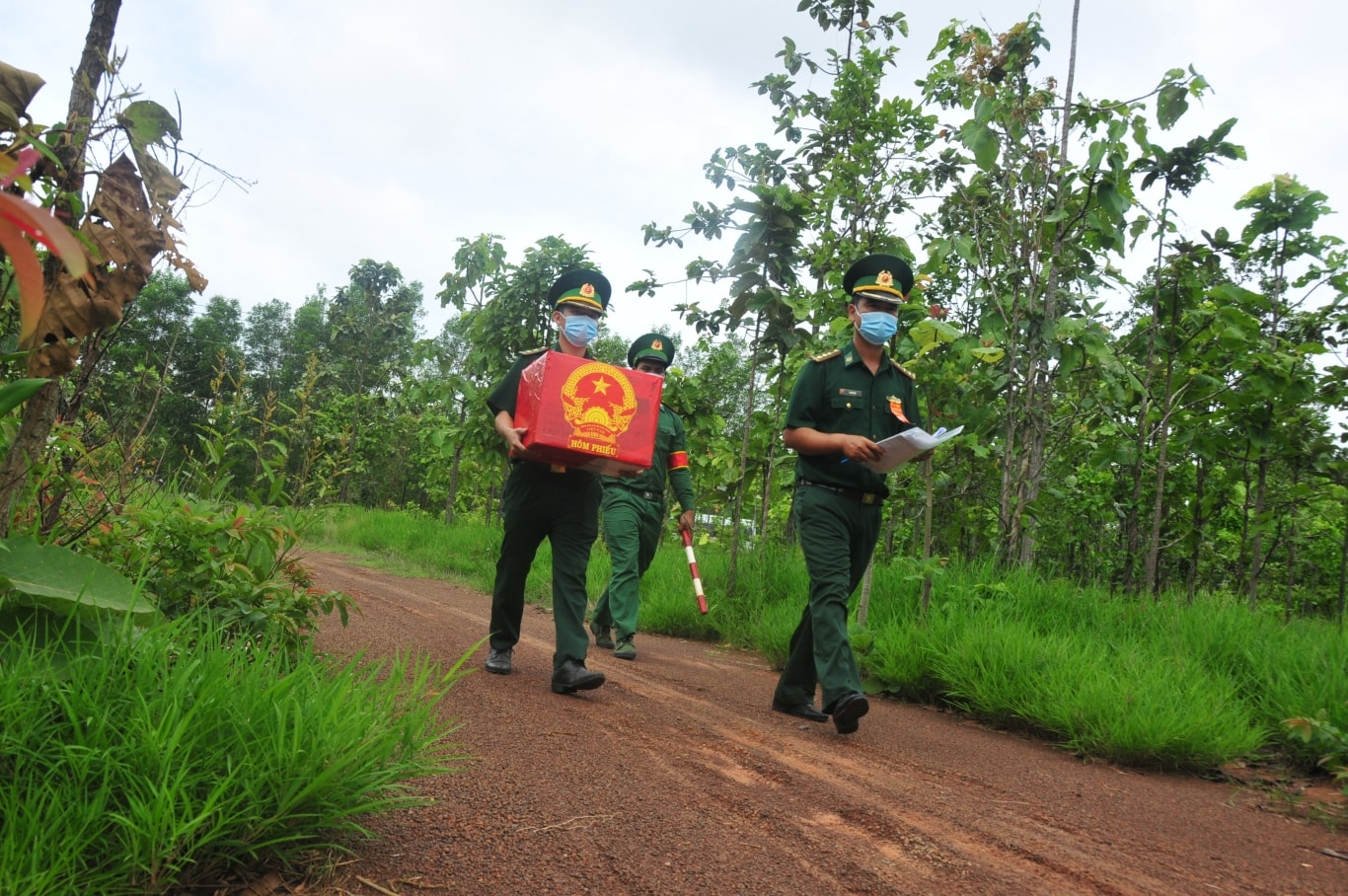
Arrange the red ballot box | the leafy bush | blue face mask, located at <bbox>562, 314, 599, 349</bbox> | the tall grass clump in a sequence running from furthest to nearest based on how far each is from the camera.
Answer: blue face mask, located at <bbox>562, 314, 599, 349</bbox> → the red ballot box → the leafy bush → the tall grass clump

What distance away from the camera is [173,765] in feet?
6.65

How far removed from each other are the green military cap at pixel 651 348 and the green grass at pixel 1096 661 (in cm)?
212

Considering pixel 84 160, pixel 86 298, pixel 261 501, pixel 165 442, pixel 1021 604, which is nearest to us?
pixel 86 298

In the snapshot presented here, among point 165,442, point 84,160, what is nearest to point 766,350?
point 165,442

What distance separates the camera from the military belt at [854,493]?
455cm

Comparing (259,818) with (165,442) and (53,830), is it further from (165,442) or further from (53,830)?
(165,442)

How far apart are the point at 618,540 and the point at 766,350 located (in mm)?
2761

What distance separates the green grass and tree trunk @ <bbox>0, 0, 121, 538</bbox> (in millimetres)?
1940

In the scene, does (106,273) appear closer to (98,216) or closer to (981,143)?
(98,216)

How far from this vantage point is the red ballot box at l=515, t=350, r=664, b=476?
14.3 feet

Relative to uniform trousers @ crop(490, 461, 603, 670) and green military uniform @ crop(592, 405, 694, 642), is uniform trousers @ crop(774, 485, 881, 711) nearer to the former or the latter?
uniform trousers @ crop(490, 461, 603, 670)

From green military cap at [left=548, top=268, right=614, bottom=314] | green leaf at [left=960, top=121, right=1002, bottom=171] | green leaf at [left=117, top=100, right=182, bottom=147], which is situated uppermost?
green leaf at [left=960, top=121, right=1002, bottom=171]

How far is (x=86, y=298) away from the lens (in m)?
2.74

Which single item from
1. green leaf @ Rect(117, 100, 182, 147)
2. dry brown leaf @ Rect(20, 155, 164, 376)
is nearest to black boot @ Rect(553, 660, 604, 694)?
dry brown leaf @ Rect(20, 155, 164, 376)
